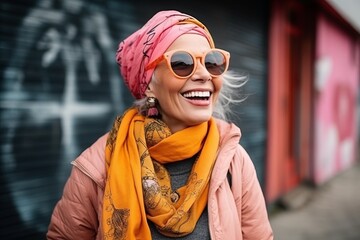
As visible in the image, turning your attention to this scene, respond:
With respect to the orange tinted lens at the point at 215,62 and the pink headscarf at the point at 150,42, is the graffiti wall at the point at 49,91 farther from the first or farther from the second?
the orange tinted lens at the point at 215,62

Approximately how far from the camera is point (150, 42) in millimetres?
1731

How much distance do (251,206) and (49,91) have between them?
6.62 ft

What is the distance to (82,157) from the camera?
5.89 ft

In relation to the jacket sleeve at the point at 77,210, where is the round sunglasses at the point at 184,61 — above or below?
above

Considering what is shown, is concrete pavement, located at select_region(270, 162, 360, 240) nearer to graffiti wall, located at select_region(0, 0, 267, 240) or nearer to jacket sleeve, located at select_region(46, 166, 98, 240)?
graffiti wall, located at select_region(0, 0, 267, 240)

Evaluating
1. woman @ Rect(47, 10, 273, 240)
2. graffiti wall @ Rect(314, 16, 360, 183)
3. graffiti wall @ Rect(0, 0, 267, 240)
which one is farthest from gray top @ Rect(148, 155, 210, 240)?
graffiti wall @ Rect(314, 16, 360, 183)

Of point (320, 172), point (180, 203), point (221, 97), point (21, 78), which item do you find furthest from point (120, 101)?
point (320, 172)

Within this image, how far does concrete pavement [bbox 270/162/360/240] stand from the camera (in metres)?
5.18

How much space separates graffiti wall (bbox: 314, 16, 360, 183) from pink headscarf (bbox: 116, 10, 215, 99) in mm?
6520

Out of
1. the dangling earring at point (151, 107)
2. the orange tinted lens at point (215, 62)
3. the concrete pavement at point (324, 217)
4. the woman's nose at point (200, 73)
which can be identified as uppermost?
the orange tinted lens at point (215, 62)

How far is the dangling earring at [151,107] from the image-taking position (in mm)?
1799

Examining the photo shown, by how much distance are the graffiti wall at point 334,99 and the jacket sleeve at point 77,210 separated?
6739 mm

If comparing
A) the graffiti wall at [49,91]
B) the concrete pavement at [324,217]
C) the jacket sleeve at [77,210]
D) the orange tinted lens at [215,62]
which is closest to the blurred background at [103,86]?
the graffiti wall at [49,91]

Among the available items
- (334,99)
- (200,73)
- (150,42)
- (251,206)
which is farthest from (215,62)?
(334,99)
